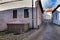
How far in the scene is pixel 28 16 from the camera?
16125mm

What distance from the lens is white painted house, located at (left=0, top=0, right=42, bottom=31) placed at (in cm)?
1543

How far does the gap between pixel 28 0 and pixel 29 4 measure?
0.56m

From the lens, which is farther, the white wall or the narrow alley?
the white wall

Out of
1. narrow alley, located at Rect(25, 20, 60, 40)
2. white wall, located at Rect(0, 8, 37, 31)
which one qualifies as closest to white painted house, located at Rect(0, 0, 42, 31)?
white wall, located at Rect(0, 8, 37, 31)


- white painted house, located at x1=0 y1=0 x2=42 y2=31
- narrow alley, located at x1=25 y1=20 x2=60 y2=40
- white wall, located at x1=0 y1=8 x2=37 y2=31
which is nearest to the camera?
narrow alley, located at x1=25 y1=20 x2=60 y2=40

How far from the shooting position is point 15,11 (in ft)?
53.2

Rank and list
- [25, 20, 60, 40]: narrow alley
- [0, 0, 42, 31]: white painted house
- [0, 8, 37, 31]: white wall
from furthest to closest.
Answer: [0, 8, 37, 31]: white wall
[0, 0, 42, 31]: white painted house
[25, 20, 60, 40]: narrow alley

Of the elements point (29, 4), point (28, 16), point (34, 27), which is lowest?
point (34, 27)

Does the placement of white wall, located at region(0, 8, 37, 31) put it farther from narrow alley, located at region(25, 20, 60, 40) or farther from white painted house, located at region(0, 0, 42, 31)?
narrow alley, located at region(25, 20, 60, 40)

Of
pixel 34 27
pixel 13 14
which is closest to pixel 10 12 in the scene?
pixel 13 14

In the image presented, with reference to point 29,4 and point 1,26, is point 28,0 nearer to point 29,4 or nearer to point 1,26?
point 29,4

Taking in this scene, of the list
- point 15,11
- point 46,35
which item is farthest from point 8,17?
point 46,35

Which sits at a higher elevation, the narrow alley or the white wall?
the white wall

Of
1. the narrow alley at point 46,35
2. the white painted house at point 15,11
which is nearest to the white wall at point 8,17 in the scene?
the white painted house at point 15,11
